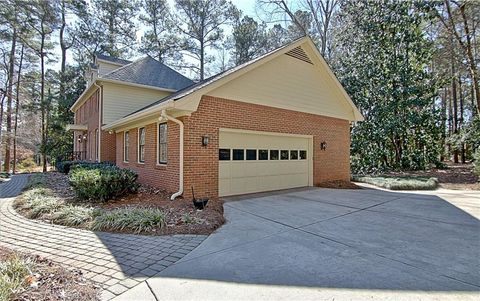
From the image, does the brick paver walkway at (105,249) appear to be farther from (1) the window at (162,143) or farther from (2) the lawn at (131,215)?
(1) the window at (162,143)

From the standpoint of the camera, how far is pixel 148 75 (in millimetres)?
17719

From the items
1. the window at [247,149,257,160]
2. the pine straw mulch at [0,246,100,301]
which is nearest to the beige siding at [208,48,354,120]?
the window at [247,149,257,160]

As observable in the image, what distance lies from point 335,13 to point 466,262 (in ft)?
75.2

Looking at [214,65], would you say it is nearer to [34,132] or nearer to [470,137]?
[470,137]

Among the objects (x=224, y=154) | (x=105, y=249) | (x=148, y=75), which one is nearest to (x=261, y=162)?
(x=224, y=154)

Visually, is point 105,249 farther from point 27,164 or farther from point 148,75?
point 27,164

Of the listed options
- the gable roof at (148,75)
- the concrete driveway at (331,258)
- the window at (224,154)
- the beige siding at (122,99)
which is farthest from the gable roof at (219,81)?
the gable roof at (148,75)

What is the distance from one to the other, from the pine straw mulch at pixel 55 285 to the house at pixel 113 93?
13195 mm

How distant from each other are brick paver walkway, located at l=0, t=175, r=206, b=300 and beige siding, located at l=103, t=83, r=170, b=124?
35.6 feet

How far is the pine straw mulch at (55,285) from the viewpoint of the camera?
9.51 ft

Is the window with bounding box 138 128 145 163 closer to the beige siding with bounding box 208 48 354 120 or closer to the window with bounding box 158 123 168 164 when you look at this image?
the window with bounding box 158 123 168 164

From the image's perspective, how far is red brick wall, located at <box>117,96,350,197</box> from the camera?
820 cm

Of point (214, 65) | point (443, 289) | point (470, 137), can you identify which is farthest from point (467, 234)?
point (214, 65)

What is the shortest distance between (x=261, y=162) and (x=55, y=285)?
24.8 feet
